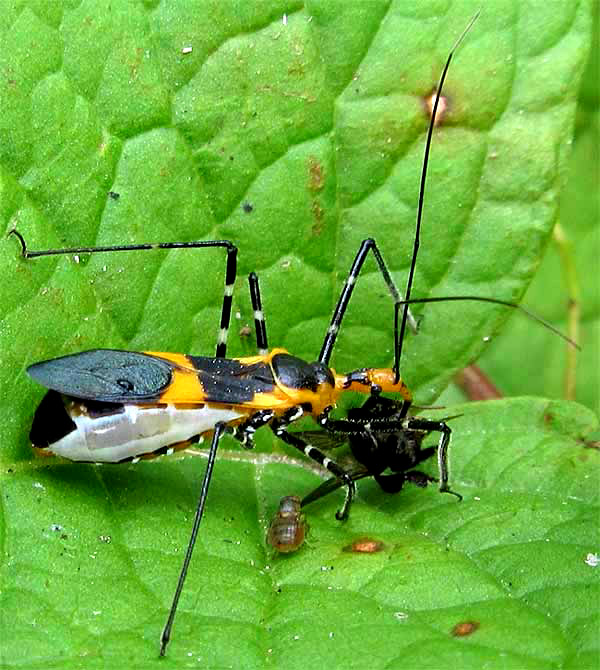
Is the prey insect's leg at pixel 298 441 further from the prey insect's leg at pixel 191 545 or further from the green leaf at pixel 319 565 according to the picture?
the prey insect's leg at pixel 191 545

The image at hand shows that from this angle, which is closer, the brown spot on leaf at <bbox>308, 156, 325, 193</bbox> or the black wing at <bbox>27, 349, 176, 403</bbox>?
the black wing at <bbox>27, 349, 176, 403</bbox>

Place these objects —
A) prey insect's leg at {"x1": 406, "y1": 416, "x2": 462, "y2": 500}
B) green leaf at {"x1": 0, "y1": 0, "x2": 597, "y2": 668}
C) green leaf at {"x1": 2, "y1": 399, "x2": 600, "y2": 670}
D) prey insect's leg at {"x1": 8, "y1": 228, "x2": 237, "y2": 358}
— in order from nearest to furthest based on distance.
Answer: green leaf at {"x1": 2, "y1": 399, "x2": 600, "y2": 670} < green leaf at {"x1": 0, "y1": 0, "x2": 597, "y2": 668} < prey insect's leg at {"x1": 8, "y1": 228, "x2": 237, "y2": 358} < prey insect's leg at {"x1": 406, "y1": 416, "x2": 462, "y2": 500}

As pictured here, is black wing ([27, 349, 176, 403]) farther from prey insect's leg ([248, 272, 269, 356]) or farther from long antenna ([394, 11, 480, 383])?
long antenna ([394, 11, 480, 383])

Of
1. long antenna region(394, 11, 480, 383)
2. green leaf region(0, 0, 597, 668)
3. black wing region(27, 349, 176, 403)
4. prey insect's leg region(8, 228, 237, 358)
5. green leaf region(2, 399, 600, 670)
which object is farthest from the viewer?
long antenna region(394, 11, 480, 383)

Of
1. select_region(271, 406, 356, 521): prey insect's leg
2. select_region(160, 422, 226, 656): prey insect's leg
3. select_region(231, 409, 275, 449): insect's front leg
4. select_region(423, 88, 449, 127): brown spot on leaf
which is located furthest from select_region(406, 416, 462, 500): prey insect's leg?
select_region(423, 88, 449, 127): brown spot on leaf

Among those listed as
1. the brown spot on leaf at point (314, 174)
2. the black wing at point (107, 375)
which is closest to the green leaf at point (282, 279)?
the brown spot on leaf at point (314, 174)

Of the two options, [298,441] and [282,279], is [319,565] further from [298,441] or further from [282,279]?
[282,279]

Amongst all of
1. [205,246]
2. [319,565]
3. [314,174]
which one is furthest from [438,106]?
[319,565]
